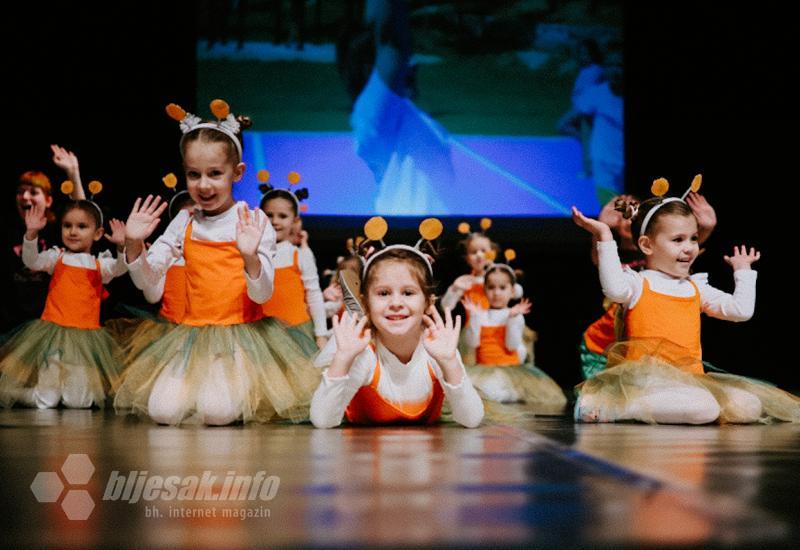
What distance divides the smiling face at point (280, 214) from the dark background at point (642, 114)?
56.9 inches

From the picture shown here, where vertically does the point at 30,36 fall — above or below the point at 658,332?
above

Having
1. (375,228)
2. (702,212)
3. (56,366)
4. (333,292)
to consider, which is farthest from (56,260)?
(702,212)

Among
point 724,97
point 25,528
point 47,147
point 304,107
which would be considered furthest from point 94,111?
point 25,528

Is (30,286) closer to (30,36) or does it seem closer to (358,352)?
(30,36)

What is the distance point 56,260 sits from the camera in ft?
13.5

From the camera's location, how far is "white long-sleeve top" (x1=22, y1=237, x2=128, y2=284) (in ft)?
13.3

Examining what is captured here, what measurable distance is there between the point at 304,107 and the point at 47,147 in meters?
1.61

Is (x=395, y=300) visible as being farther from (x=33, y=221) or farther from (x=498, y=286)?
(x=498, y=286)

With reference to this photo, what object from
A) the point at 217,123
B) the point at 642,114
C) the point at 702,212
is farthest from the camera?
the point at 642,114

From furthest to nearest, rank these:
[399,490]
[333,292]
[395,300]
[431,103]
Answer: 1. [431,103]
2. [333,292]
3. [395,300]
4. [399,490]

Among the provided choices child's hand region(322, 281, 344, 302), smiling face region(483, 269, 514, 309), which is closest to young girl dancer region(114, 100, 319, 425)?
child's hand region(322, 281, 344, 302)

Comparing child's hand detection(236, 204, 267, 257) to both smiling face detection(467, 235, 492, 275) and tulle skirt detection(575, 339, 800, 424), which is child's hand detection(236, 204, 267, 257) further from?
smiling face detection(467, 235, 492, 275)

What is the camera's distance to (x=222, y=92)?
5.97 metres
